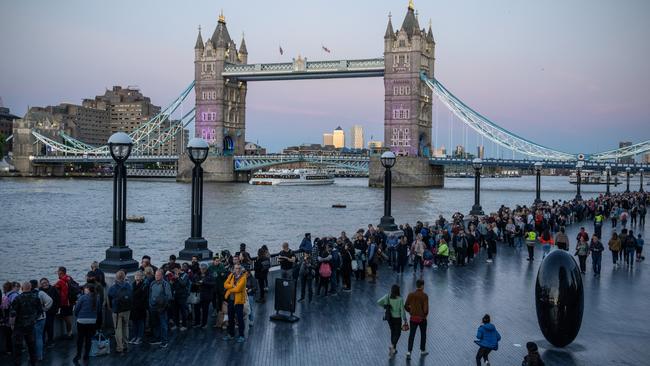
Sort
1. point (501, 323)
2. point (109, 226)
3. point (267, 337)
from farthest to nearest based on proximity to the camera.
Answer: point (109, 226)
point (501, 323)
point (267, 337)

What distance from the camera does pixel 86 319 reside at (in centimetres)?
1102

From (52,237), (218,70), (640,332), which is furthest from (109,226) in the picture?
(218,70)

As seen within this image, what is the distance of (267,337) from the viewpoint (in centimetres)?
1242

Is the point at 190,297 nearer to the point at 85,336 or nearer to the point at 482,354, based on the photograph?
the point at 85,336

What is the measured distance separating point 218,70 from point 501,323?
107239 millimetres

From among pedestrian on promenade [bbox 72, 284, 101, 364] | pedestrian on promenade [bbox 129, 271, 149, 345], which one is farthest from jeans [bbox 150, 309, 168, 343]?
pedestrian on promenade [bbox 72, 284, 101, 364]

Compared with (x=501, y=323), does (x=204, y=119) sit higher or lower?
higher

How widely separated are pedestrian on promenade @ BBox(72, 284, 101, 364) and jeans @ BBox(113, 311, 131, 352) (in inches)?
17.1

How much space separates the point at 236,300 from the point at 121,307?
1951 mm

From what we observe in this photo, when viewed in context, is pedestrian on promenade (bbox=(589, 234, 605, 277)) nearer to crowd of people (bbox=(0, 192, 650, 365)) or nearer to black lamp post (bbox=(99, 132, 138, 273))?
crowd of people (bbox=(0, 192, 650, 365))

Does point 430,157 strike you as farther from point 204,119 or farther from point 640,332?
point 640,332

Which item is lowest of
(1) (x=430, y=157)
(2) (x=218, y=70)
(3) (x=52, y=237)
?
(3) (x=52, y=237)

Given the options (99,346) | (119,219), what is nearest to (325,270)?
(119,219)

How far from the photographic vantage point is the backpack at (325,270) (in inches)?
616
